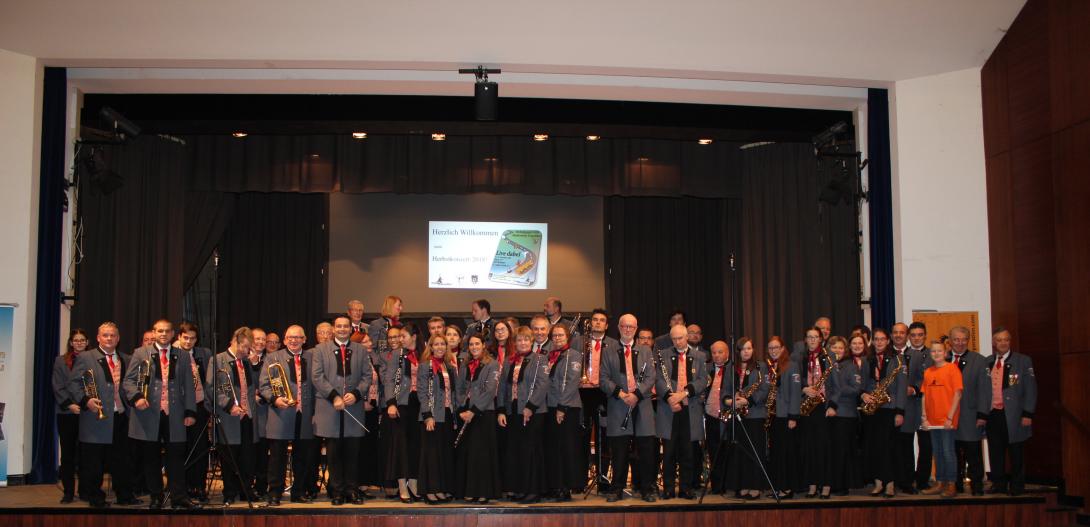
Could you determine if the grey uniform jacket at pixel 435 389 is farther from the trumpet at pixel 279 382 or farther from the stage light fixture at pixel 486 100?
the stage light fixture at pixel 486 100

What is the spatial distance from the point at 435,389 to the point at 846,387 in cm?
323

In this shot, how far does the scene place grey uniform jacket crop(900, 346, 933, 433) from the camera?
26.2 ft

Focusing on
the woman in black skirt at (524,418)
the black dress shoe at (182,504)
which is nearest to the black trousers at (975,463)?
the woman in black skirt at (524,418)

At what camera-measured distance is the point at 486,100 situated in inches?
357

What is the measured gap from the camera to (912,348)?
8117 millimetres

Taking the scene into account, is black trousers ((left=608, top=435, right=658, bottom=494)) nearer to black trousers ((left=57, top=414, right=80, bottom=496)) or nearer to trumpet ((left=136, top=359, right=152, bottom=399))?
trumpet ((left=136, top=359, right=152, bottom=399))

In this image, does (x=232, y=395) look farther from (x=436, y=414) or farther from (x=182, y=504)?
(x=436, y=414)

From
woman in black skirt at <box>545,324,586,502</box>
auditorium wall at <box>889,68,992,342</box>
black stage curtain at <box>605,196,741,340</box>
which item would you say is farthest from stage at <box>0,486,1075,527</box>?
black stage curtain at <box>605,196,741,340</box>

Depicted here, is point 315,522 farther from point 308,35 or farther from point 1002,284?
point 1002,284

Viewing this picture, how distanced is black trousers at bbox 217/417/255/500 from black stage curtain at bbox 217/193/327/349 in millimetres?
4153

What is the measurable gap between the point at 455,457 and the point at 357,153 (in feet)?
14.6

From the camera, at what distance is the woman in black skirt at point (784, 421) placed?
7754 millimetres

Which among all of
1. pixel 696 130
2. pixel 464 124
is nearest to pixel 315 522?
pixel 464 124

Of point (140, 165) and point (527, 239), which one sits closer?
point (140, 165)
